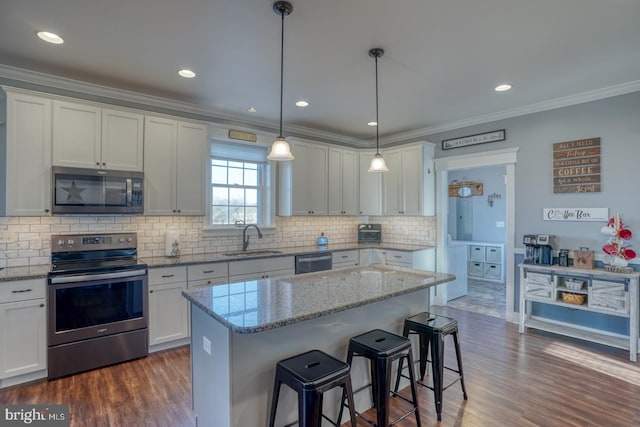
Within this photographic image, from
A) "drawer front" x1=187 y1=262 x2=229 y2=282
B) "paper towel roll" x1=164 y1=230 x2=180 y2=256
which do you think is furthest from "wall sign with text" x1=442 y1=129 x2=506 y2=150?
"paper towel roll" x1=164 y1=230 x2=180 y2=256

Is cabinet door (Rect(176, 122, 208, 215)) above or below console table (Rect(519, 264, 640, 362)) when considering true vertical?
above

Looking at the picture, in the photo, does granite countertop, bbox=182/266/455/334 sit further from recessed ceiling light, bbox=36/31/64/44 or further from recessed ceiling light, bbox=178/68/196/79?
recessed ceiling light, bbox=36/31/64/44

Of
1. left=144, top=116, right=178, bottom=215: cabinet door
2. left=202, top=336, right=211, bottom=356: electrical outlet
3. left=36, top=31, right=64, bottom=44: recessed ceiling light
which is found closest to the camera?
left=202, top=336, right=211, bottom=356: electrical outlet

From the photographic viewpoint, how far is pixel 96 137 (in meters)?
3.21

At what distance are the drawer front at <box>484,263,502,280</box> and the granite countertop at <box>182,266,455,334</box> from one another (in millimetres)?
4852

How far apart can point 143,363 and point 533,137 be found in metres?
5.07

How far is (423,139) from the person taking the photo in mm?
5254

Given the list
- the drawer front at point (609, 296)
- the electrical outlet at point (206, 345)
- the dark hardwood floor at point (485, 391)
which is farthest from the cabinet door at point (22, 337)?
the drawer front at point (609, 296)

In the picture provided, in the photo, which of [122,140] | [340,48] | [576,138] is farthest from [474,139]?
[122,140]

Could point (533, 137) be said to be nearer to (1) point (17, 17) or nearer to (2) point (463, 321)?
(2) point (463, 321)

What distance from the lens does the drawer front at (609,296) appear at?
10.5 ft

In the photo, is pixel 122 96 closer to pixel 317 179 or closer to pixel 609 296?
pixel 317 179

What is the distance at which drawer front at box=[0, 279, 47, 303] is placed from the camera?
8.52 feet

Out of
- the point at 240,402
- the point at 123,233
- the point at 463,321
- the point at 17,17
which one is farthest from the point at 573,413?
the point at 17,17
